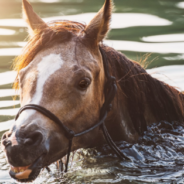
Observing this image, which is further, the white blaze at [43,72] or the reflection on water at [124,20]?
the reflection on water at [124,20]

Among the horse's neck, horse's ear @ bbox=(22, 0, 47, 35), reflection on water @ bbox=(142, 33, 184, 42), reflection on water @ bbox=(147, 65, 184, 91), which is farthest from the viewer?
reflection on water @ bbox=(142, 33, 184, 42)

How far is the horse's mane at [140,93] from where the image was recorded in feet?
15.1

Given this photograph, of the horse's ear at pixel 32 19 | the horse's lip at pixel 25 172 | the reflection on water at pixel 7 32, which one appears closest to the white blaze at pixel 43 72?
the horse's lip at pixel 25 172

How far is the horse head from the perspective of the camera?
3510mm

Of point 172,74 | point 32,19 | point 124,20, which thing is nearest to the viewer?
point 32,19

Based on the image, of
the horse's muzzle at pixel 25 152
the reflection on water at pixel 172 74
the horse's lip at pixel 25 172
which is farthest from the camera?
the reflection on water at pixel 172 74

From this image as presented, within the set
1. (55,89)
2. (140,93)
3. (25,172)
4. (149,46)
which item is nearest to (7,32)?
(149,46)

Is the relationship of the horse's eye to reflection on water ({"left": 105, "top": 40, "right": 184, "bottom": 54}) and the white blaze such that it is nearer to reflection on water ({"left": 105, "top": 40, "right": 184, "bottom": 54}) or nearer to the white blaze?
the white blaze

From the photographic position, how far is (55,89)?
148 inches

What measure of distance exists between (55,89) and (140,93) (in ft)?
4.16

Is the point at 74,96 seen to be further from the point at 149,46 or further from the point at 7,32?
the point at 7,32

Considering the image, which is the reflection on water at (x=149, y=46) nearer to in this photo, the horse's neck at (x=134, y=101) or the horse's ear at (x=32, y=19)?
the horse's neck at (x=134, y=101)

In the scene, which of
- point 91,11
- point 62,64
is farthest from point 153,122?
point 91,11

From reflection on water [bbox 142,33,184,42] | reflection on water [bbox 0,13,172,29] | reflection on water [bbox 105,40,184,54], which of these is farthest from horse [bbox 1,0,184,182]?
reflection on water [bbox 0,13,172,29]
